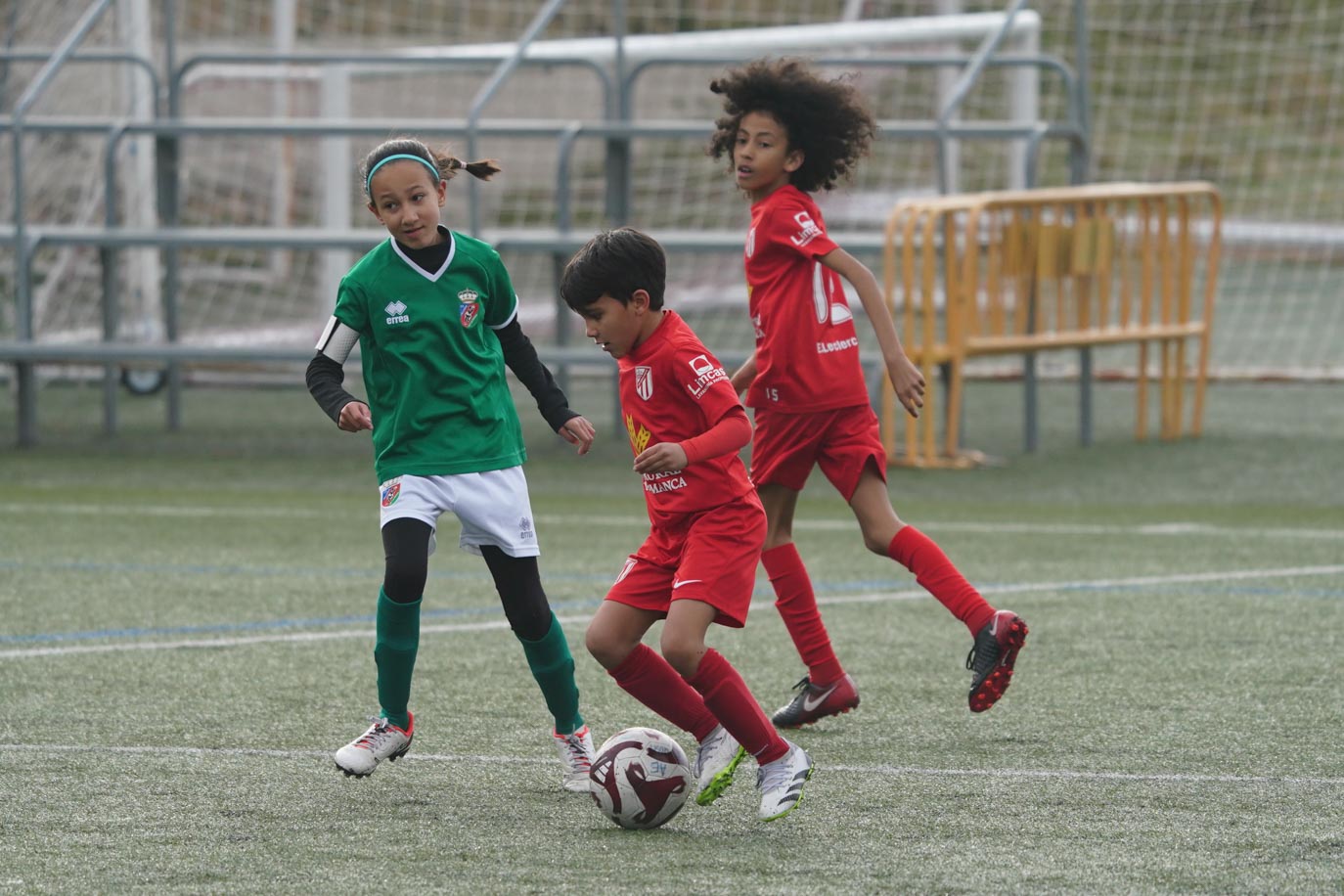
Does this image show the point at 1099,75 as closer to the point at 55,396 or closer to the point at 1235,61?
the point at 1235,61

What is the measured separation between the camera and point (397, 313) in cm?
415

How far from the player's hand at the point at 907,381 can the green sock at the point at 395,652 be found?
3.99 feet

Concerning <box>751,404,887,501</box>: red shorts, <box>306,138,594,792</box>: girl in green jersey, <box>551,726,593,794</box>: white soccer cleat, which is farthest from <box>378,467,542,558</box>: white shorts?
<box>751,404,887,501</box>: red shorts

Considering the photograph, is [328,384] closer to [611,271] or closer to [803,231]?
[611,271]

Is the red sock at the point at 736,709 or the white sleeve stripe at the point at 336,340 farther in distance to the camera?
the white sleeve stripe at the point at 336,340

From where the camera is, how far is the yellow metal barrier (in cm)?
951

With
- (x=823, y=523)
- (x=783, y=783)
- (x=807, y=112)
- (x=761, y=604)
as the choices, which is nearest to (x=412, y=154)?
(x=807, y=112)

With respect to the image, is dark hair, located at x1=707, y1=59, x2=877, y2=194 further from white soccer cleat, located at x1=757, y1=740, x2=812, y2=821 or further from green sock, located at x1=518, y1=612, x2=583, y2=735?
white soccer cleat, located at x1=757, y1=740, x2=812, y2=821

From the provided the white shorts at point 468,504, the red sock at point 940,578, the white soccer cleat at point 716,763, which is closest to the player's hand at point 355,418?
the white shorts at point 468,504

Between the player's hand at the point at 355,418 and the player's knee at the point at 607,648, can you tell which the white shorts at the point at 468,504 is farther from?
the player's knee at the point at 607,648

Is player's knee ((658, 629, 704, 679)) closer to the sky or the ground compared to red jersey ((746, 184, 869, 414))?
closer to the ground

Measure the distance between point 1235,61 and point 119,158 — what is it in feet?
27.7

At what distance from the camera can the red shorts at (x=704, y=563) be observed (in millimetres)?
3857

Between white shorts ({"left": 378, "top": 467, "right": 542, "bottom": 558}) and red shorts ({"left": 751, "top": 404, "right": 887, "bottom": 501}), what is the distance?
852mm
